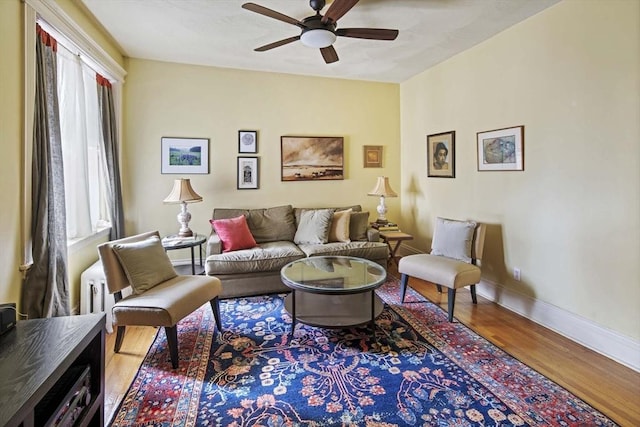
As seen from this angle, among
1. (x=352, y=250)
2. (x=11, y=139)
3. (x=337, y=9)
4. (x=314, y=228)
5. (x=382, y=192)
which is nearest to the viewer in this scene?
(x=11, y=139)

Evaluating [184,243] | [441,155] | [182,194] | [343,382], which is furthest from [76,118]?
[441,155]

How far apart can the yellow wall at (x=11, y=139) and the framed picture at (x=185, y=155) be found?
6.75 feet

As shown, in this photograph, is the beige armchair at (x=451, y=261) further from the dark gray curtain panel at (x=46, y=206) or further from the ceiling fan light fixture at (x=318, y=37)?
the dark gray curtain panel at (x=46, y=206)

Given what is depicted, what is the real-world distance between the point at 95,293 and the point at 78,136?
4.70 ft

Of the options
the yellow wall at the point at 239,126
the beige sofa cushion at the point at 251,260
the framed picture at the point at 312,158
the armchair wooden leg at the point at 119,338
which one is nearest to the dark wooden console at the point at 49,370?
the armchair wooden leg at the point at 119,338

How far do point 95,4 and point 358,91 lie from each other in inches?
127

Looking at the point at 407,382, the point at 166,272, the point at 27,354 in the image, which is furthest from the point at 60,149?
the point at 407,382

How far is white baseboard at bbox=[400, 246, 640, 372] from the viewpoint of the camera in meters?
2.31

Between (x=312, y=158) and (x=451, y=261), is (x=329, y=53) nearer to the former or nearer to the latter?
(x=312, y=158)

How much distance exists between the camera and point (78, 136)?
3062 mm

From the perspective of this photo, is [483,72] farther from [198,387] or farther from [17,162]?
[17,162]

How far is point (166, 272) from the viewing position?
2701mm

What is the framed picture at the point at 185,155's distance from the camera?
421 centimetres

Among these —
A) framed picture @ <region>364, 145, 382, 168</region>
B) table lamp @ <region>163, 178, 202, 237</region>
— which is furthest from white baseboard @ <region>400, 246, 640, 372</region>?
table lamp @ <region>163, 178, 202, 237</region>
